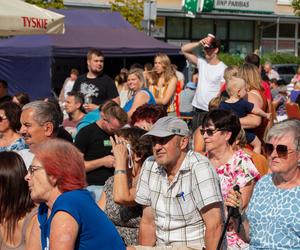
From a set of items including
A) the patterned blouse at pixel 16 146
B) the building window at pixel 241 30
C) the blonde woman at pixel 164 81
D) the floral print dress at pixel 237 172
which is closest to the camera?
the floral print dress at pixel 237 172

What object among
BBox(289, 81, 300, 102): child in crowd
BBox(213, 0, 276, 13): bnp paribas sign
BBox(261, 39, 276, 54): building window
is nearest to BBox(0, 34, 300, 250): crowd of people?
BBox(289, 81, 300, 102): child in crowd

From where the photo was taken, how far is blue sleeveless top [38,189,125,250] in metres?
3.70

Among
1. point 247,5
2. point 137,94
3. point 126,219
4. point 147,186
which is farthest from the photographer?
point 247,5

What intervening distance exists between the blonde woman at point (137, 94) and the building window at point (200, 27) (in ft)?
100

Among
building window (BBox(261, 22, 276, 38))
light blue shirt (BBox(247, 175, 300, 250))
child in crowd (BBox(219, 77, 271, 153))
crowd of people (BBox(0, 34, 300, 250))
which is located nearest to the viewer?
crowd of people (BBox(0, 34, 300, 250))

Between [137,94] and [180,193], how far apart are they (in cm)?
475

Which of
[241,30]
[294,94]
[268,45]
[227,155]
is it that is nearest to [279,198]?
[227,155]

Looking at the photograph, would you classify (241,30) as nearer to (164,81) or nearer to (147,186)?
(164,81)

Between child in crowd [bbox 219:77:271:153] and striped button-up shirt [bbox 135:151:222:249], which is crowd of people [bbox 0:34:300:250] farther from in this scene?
child in crowd [bbox 219:77:271:153]

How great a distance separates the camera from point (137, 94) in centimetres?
984

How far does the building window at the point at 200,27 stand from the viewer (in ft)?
134

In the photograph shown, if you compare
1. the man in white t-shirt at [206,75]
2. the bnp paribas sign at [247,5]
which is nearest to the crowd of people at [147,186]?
the man in white t-shirt at [206,75]

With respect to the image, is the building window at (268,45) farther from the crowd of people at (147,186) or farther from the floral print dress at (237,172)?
the floral print dress at (237,172)

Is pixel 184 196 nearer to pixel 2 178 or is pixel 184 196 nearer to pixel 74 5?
pixel 2 178
